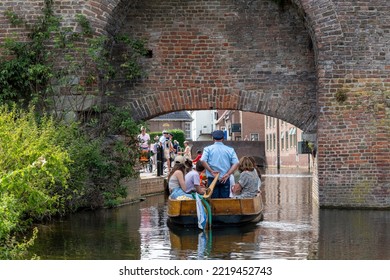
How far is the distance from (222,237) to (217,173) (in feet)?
6.64

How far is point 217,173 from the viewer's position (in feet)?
59.5

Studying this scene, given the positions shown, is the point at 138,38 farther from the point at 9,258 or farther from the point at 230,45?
the point at 9,258

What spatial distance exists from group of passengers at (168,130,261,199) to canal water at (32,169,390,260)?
810mm

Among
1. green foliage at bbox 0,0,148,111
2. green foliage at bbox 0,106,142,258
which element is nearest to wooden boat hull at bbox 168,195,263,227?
green foliage at bbox 0,106,142,258

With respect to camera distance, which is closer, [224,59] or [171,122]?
[224,59]

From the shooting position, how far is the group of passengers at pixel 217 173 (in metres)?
18.2

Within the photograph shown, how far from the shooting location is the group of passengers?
18172 millimetres

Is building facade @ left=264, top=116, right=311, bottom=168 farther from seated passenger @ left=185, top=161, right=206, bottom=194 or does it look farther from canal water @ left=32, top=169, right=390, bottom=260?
seated passenger @ left=185, top=161, right=206, bottom=194

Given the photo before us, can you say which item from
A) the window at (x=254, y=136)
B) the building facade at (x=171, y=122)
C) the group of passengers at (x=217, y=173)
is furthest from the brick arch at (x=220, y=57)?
the building facade at (x=171, y=122)

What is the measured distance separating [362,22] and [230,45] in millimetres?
3562

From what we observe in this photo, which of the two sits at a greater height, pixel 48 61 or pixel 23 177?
pixel 48 61

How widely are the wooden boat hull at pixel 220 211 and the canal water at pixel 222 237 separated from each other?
216 millimetres

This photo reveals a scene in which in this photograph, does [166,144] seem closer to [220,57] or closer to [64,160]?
[220,57]

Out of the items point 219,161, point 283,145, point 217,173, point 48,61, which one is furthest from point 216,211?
point 283,145
